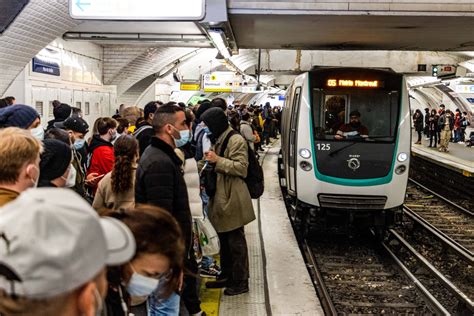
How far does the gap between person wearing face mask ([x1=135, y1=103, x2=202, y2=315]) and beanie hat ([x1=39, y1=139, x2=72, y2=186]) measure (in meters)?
0.54

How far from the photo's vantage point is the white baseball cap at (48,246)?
4.16 ft

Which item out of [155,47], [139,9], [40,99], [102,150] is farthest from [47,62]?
[102,150]

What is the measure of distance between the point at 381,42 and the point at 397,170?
3.88 m

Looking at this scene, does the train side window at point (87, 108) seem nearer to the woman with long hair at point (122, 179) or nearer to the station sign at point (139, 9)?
the station sign at point (139, 9)

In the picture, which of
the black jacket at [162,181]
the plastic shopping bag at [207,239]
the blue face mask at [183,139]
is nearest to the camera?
the black jacket at [162,181]

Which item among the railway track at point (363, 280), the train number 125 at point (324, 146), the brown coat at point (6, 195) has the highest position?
the brown coat at point (6, 195)

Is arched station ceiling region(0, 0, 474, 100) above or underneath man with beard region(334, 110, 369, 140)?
above

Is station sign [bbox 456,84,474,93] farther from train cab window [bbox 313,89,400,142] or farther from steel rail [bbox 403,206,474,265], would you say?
train cab window [bbox 313,89,400,142]

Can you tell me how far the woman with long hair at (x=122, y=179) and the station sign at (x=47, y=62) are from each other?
711cm

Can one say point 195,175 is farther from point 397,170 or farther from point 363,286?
point 397,170

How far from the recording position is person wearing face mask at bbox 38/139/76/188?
12.2 ft

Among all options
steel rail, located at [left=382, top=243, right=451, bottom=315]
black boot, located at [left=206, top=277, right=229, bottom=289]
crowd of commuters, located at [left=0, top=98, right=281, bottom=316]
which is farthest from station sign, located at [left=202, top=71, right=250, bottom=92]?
black boot, located at [left=206, top=277, right=229, bottom=289]

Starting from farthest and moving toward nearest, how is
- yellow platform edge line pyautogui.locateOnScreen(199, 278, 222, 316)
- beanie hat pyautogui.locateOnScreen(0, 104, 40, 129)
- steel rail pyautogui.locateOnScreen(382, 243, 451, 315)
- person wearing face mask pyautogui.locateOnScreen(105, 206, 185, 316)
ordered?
steel rail pyautogui.locateOnScreen(382, 243, 451, 315), yellow platform edge line pyautogui.locateOnScreen(199, 278, 222, 316), beanie hat pyautogui.locateOnScreen(0, 104, 40, 129), person wearing face mask pyautogui.locateOnScreen(105, 206, 185, 316)

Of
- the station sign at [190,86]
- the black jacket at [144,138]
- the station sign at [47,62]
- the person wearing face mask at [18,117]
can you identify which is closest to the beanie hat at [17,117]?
the person wearing face mask at [18,117]
